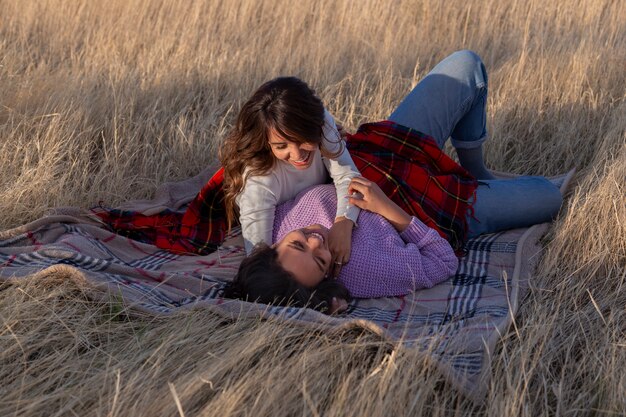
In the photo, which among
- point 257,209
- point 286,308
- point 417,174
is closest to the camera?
point 286,308

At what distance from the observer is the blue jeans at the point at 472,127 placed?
3.72m

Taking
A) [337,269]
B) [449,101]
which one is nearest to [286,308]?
[337,269]

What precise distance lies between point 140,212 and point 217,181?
422mm

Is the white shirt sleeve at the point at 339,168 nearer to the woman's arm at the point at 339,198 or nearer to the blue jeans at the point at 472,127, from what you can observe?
the woman's arm at the point at 339,198

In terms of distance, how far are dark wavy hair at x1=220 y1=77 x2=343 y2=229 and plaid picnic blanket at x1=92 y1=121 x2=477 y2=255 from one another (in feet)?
1.34

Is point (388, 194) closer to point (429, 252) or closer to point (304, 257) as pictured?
point (429, 252)

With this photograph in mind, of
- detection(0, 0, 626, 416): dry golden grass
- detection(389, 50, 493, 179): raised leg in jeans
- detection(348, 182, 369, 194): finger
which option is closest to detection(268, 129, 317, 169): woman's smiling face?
detection(348, 182, 369, 194): finger

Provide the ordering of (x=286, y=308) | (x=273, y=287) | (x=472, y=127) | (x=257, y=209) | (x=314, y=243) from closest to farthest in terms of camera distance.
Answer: (x=286, y=308)
(x=273, y=287)
(x=314, y=243)
(x=257, y=209)
(x=472, y=127)

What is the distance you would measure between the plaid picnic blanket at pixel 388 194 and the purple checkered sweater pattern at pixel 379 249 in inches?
8.9

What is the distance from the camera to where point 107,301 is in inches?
110

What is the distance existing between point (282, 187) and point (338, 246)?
1.44 feet

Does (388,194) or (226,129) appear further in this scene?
(226,129)

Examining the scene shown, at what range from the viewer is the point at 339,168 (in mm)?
3410

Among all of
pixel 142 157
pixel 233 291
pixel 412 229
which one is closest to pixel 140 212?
pixel 142 157
